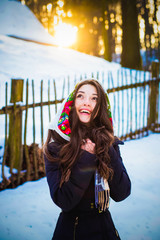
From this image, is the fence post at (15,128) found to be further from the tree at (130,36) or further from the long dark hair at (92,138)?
the tree at (130,36)

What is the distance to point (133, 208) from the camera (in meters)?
2.70

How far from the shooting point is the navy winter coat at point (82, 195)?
118cm

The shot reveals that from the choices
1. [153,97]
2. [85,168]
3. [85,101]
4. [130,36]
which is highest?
[130,36]

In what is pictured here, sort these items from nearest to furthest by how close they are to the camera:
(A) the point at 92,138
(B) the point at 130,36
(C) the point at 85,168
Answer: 1. (C) the point at 85,168
2. (A) the point at 92,138
3. (B) the point at 130,36

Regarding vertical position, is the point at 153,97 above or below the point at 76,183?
above

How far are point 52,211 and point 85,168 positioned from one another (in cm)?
189

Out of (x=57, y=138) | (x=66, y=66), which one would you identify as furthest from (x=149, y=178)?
(x=66, y=66)

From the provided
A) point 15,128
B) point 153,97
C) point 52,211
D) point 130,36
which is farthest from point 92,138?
point 130,36

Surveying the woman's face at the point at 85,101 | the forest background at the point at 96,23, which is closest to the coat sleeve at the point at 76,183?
the woman's face at the point at 85,101

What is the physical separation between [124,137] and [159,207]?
8.40 ft

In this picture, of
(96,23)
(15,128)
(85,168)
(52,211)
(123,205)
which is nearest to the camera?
(85,168)

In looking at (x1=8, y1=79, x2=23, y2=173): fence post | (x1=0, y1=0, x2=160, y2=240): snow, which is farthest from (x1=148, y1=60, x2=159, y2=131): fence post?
(x1=8, y1=79, x2=23, y2=173): fence post

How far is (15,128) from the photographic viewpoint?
3.13m

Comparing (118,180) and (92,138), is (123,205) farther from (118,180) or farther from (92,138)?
(92,138)
